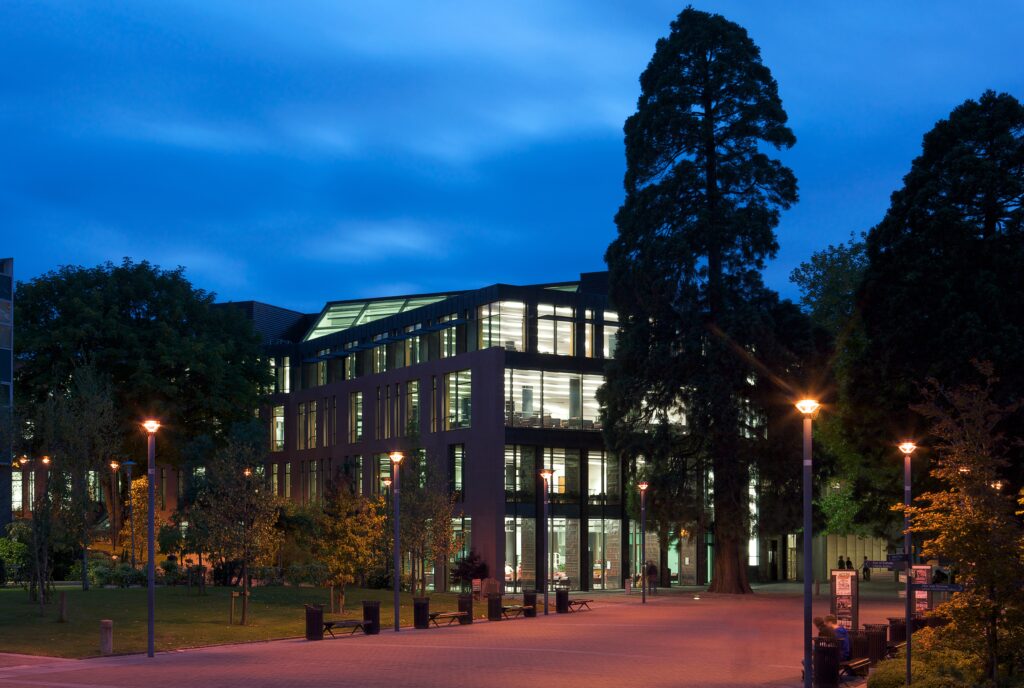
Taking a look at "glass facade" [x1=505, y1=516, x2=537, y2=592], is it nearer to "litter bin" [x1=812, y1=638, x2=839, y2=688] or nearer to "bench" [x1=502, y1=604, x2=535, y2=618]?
"bench" [x1=502, y1=604, x2=535, y2=618]

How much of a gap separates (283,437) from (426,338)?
20801 millimetres

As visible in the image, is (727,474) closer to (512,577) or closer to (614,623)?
(512,577)

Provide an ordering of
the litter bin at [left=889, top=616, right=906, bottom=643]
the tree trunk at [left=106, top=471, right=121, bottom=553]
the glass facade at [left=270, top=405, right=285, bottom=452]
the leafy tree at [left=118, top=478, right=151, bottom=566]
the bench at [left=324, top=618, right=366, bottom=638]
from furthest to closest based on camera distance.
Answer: the glass facade at [left=270, top=405, right=285, bottom=452]
the tree trunk at [left=106, top=471, right=121, bottom=553]
the leafy tree at [left=118, top=478, right=151, bottom=566]
the bench at [left=324, top=618, right=366, bottom=638]
the litter bin at [left=889, top=616, right=906, bottom=643]

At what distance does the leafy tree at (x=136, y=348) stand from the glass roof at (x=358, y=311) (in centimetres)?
1803

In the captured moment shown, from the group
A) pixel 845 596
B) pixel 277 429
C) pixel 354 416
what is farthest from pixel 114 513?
pixel 845 596

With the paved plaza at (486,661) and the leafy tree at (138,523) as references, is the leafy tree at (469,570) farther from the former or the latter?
the paved plaza at (486,661)

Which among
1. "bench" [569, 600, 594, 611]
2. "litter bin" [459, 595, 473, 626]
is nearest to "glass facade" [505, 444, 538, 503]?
"bench" [569, 600, 594, 611]

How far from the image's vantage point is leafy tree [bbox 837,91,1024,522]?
1875 inches

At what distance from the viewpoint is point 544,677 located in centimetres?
2478

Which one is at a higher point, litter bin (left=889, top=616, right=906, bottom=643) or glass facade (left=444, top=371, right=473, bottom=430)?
glass facade (left=444, top=371, right=473, bottom=430)

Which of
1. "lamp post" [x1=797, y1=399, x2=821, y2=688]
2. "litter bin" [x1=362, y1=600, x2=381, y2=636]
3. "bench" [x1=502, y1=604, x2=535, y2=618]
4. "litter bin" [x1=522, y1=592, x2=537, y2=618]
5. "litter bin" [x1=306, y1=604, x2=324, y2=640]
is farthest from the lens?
"litter bin" [x1=522, y1=592, x2=537, y2=618]

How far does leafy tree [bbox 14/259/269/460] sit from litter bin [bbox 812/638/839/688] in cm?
5164

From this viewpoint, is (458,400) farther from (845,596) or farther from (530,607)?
(845,596)

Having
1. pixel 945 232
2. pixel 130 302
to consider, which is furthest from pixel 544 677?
pixel 130 302
